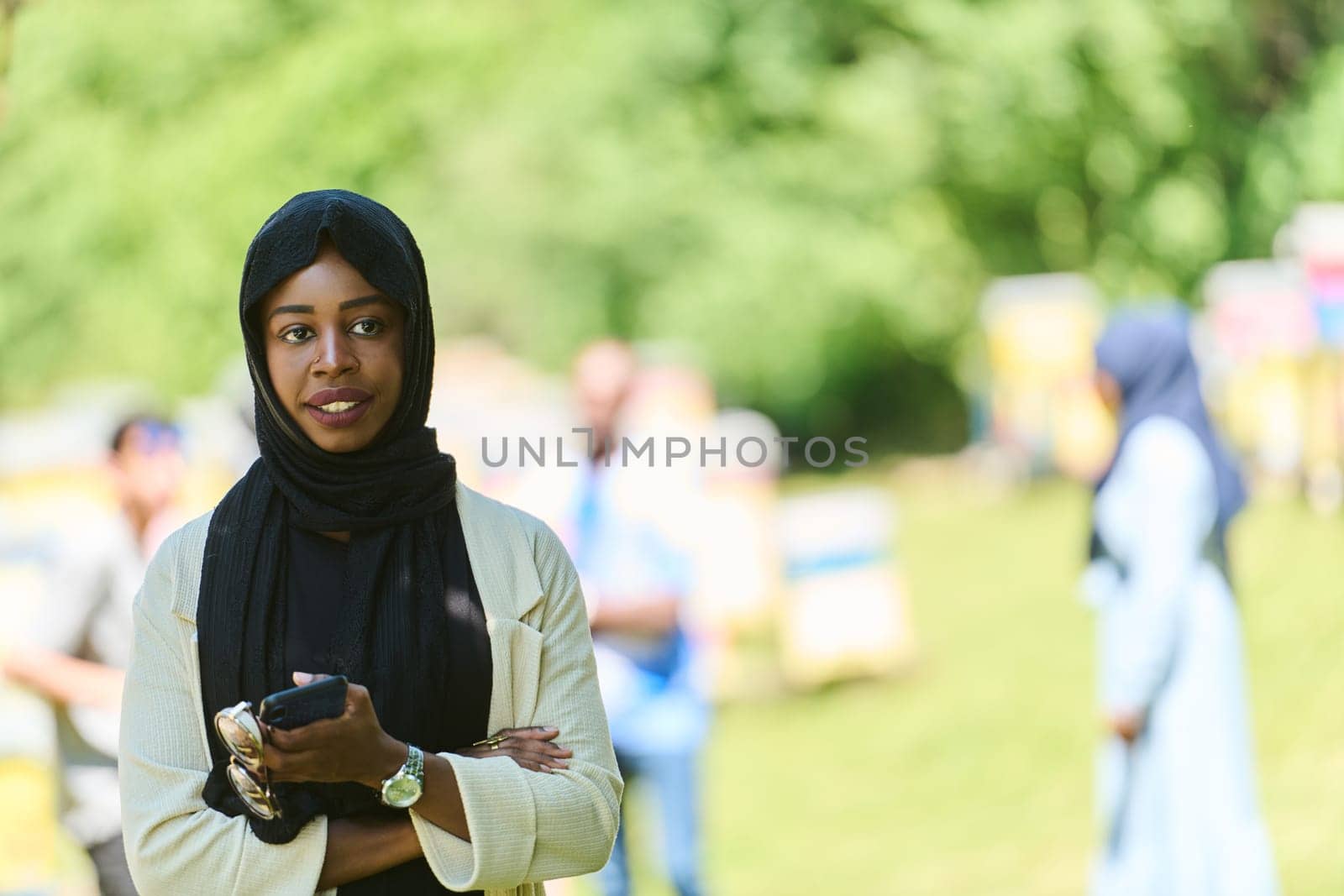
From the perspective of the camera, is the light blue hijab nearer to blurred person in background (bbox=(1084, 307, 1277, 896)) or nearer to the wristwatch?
blurred person in background (bbox=(1084, 307, 1277, 896))

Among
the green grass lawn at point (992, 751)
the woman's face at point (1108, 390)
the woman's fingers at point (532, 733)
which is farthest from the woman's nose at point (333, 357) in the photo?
the green grass lawn at point (992, 751)

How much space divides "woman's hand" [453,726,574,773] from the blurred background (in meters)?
2.67

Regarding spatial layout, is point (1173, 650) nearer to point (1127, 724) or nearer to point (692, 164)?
point (1127, 724)

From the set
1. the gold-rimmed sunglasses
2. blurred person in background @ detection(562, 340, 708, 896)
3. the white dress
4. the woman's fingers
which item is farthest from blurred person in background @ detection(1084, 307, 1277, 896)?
the gold-rimmed sunglasses

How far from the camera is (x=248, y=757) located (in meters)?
1.62

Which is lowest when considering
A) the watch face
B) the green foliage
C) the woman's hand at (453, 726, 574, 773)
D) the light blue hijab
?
the watch face

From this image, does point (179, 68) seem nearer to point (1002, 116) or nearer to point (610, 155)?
point (610, 155)

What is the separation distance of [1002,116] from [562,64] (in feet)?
23.2

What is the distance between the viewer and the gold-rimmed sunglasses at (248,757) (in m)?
1.60

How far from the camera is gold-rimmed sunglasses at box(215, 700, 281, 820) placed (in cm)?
160

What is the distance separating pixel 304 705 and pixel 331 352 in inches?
16.4

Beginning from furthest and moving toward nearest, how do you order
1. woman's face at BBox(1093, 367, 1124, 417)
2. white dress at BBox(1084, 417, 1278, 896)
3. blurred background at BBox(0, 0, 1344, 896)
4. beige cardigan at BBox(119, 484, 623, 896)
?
blurred background at BBox(0, 0, 1344, 896) < woman's face at BBox(1093, 367, 1124, 417) < white dress at BBox(1084, 417, 1278, 896) < beige cardigan at BBox(119, 484, 623, 896)

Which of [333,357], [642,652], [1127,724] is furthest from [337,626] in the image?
[1127,724]

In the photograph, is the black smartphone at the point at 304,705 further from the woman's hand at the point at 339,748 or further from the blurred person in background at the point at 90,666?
the blurred person in background at the point at 90,666
